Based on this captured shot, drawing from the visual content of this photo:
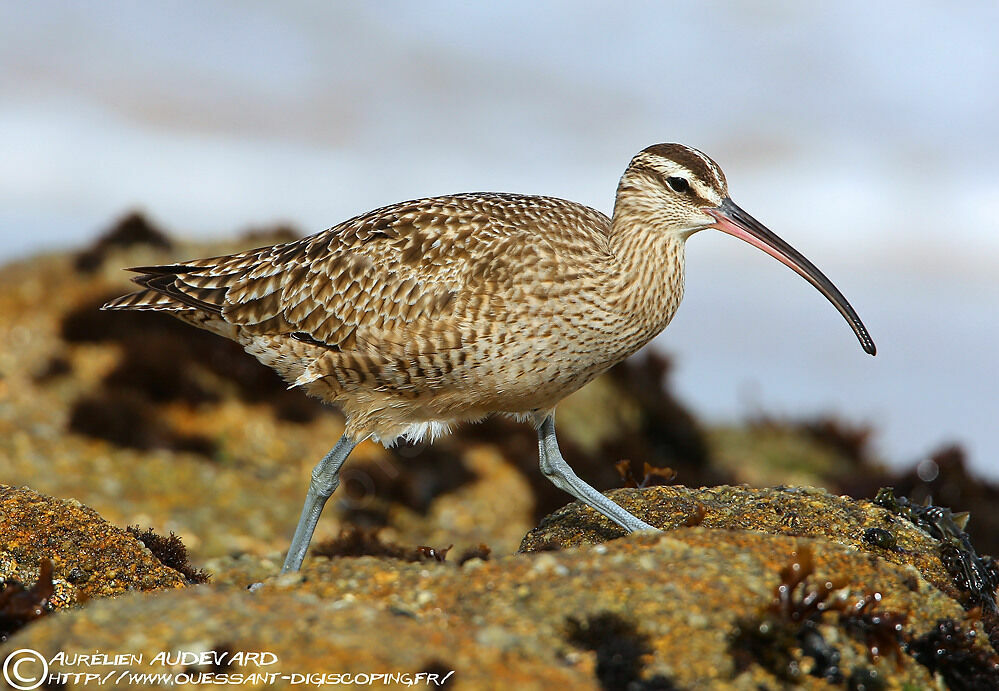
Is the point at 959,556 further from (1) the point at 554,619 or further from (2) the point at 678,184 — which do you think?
(1) the point at 554,619

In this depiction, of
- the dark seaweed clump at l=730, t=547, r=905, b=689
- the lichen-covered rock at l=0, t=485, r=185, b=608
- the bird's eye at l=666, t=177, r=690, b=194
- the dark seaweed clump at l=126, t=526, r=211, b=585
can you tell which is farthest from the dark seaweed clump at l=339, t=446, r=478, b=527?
the dark seaweed clump at l=730, t=547, r=905, b=689

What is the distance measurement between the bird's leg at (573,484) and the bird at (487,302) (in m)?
0.01

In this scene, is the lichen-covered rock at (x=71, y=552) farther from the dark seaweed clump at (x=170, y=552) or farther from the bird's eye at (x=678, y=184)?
the bird's eye at (x=678, y=184)

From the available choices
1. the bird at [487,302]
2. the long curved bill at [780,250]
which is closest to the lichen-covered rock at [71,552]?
the bird at [487,302]

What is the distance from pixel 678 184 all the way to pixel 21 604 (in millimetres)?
5081

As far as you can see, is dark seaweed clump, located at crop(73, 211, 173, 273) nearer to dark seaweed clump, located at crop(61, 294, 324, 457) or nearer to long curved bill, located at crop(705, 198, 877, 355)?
dark seaweed clump, located at crop(61, 294, 324, 457)

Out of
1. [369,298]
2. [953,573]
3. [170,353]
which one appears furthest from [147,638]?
[170,353]

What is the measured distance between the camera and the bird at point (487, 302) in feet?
22.8

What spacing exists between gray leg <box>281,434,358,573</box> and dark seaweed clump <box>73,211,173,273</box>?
16.7 meters

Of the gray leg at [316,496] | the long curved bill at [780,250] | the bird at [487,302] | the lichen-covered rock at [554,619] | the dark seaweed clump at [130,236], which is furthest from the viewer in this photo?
the dark seaweed clump at [130,236]

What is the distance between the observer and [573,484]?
7617 millimetres

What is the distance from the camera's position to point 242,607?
4473mm

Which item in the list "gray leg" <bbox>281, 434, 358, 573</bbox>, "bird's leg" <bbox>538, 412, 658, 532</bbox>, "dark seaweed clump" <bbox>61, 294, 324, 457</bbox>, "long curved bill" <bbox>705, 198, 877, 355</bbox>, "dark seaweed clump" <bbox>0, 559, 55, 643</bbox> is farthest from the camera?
"dark seaweed clump" <bbox>61, 294, 324, 457</bbox>

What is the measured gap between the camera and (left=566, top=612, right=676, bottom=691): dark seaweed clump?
4309 mm
